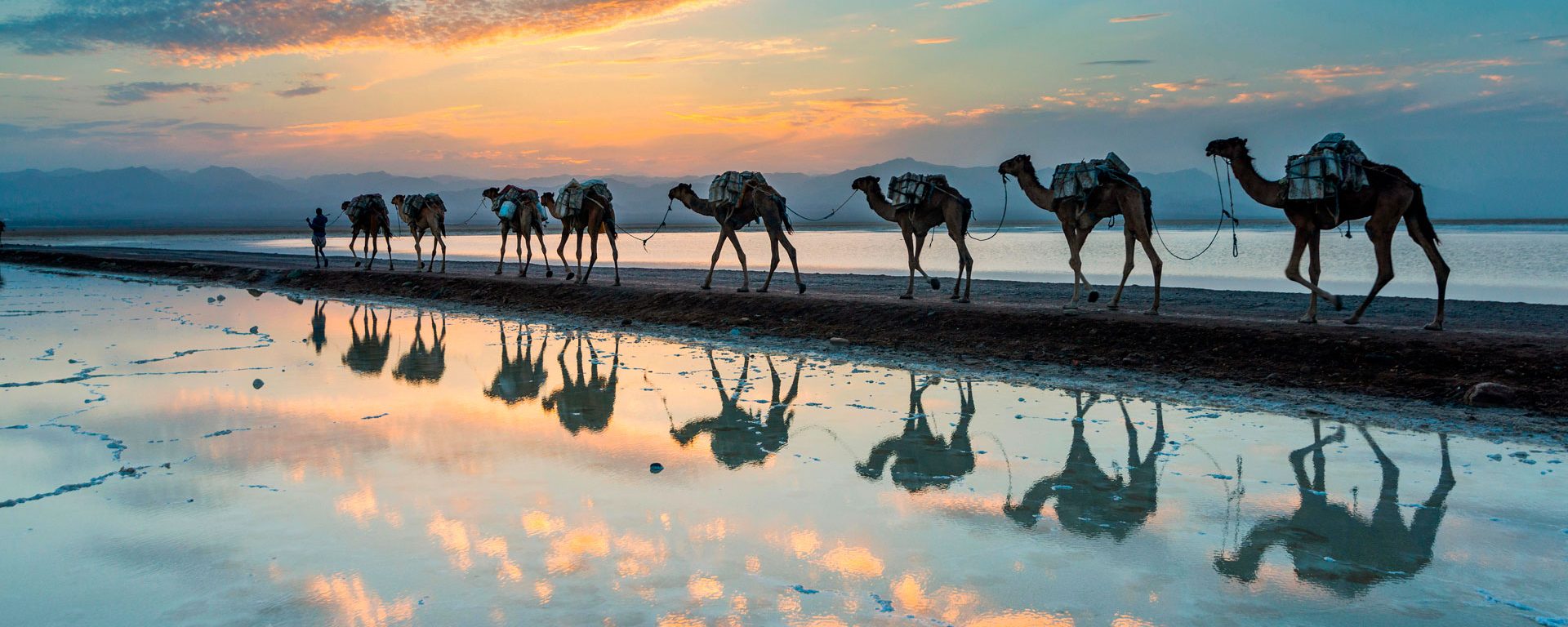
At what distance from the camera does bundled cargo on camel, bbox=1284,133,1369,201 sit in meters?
11.9

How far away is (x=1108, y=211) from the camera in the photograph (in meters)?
14.6

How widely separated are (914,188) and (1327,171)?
6.63 metres

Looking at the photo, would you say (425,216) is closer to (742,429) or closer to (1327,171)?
(742,429)

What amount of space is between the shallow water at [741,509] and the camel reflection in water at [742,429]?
6 cm

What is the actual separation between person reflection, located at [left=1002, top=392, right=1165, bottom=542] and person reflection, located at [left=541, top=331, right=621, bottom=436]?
426 cm

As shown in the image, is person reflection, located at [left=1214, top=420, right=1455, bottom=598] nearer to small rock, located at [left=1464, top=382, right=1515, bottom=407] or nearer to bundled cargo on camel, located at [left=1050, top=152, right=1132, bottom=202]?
small rock, located at [left=1464, top=382, right=1515, bottom=407]

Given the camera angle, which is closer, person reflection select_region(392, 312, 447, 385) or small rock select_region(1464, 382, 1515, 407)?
small rock select_region(1464, 382, 1515, 407)

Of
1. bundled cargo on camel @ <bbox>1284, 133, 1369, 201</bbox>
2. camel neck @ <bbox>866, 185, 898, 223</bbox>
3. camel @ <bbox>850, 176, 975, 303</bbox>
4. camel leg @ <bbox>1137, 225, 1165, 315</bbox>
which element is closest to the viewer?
bundled cargo on camel @ <bbox>1284, 133, 1369, 201</bbox>

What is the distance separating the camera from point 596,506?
22.1 ft

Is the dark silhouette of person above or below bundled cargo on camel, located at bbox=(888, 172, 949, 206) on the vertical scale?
below

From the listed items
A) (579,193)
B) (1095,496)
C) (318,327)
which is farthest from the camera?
(579,193)

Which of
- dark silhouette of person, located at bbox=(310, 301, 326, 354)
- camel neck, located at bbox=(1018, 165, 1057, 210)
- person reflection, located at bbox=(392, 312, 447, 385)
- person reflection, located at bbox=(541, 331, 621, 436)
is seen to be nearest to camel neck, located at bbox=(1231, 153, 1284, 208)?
camel neck, located at bbox=(1018, 165, 1057, 210)

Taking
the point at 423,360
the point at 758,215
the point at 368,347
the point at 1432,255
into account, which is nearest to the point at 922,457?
the point at 1432,255

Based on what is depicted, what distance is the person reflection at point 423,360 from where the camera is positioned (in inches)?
491
